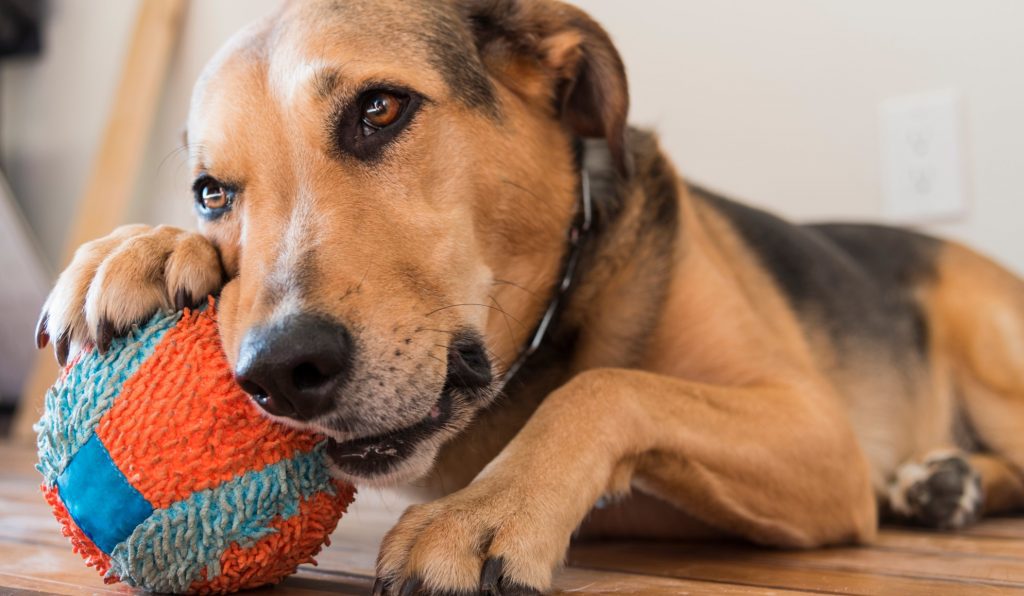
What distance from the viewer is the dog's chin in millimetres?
1306

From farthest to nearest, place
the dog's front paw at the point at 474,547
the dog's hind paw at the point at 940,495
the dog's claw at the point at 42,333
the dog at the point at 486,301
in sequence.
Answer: the dog's hind paw at the point at 940,495, the dog's claw at the point at 42,333, the dog at the point at 486,301, the dog's front paw at the point at 474,547

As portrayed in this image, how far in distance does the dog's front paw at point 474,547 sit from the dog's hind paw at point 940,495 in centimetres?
116

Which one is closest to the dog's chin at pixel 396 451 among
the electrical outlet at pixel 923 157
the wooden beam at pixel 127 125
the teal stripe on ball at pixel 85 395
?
the teal stripe on ball at pixel 85 395

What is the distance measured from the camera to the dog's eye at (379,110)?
1508mm

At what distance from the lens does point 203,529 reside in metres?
1.21

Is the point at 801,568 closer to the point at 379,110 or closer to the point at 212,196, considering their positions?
the point at 379,110

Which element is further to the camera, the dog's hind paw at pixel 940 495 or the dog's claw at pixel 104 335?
the dog's hind paw at pixel 940 495

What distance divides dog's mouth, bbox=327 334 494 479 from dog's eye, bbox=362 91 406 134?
0.36 meters

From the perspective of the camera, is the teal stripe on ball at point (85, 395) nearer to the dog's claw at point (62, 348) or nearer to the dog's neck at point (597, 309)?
the dog's claw at point (62, 348)

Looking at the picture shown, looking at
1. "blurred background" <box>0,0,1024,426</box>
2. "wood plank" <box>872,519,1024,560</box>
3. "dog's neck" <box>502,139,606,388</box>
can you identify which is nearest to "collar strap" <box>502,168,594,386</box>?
"dog's neck" <box>502,139,606,388</box>

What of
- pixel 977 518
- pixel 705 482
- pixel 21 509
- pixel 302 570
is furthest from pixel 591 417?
pixel 21 509

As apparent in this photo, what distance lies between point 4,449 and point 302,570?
264 centimetres

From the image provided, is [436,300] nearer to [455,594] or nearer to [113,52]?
[455,594]

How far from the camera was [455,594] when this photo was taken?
3.62ft
